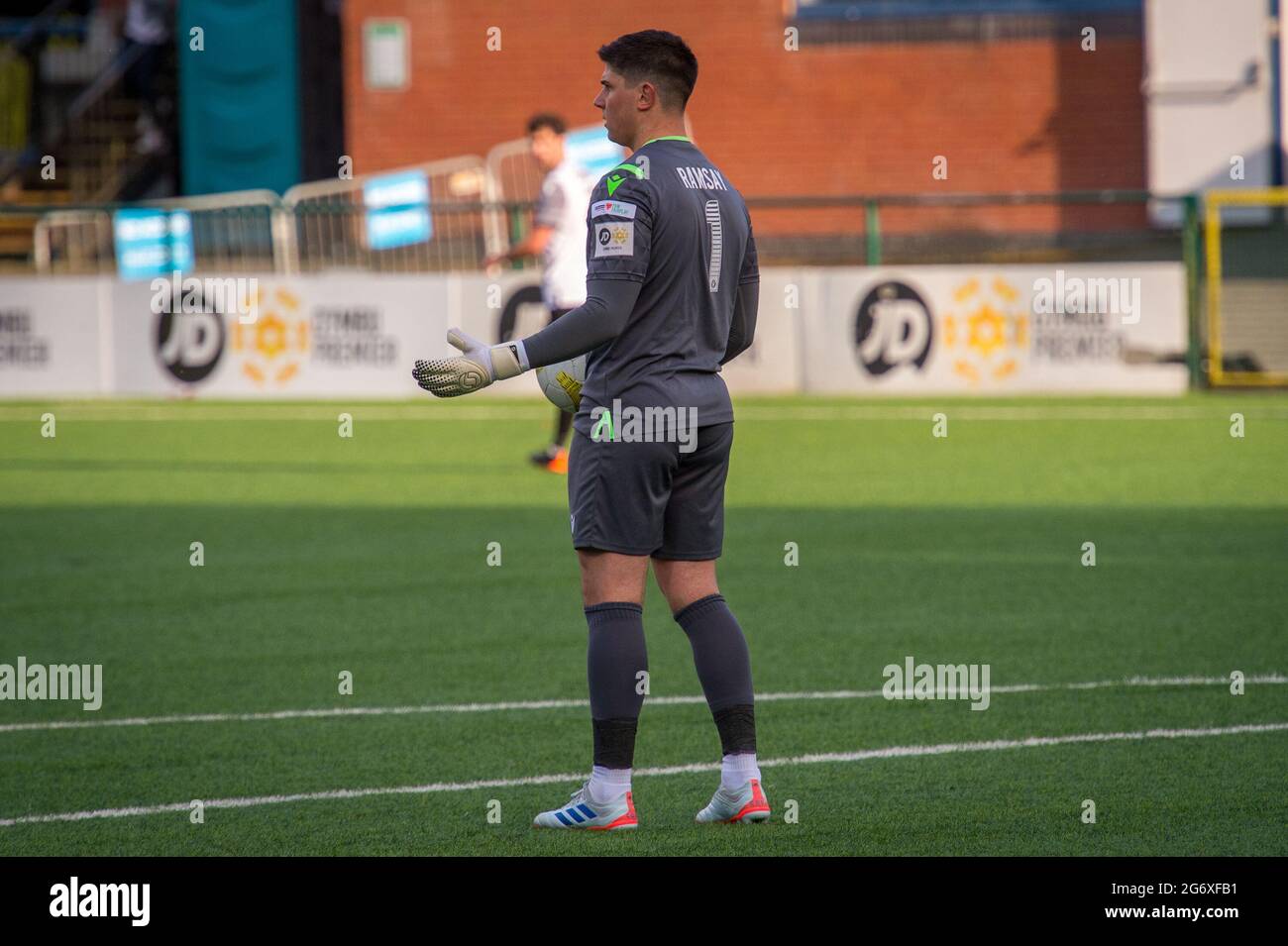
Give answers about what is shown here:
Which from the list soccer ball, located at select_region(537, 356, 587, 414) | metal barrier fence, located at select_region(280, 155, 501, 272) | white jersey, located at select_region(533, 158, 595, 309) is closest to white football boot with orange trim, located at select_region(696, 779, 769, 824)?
soccer ball, located at select_region(537, 356, 587, 414)

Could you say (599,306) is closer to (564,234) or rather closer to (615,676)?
(615,676)

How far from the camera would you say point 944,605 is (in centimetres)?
919

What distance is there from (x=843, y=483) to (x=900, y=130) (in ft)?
50.5

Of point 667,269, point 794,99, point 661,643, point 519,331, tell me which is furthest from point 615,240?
point 794,99

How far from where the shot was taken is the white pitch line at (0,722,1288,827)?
5824mm

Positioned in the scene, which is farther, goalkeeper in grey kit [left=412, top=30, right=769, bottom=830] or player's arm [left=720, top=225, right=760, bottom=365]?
player's arm [left=720, top=225, right=760, bottom=365]

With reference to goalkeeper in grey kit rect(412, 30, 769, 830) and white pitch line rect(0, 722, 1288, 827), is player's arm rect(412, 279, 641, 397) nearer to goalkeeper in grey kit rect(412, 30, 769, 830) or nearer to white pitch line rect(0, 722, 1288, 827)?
goalkeeper in grey kit rect(412, 30, 769, 830)

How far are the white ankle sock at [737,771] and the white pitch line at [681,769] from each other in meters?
0.72

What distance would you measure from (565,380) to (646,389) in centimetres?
36

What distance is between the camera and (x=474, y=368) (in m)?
5.26

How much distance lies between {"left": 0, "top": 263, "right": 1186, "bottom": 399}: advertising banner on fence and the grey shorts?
47.5 ft

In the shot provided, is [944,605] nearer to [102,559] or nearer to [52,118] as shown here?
[102,559]

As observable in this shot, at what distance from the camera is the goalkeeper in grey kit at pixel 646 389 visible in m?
5.27

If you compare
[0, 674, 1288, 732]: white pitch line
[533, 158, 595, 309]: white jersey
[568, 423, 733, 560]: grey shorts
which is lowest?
[0, 674, 1288, 732]: white pitch line
